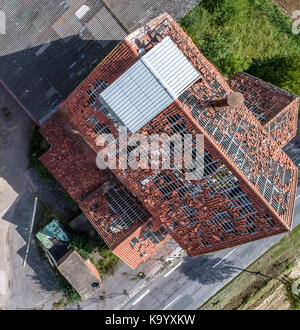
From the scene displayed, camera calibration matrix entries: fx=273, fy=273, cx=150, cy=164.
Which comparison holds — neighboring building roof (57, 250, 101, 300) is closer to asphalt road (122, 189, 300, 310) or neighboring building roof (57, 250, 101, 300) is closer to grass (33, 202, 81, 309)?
grass (33, 202, 81, 309)

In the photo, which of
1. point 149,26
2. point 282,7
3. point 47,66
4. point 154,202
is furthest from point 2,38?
point 282,7

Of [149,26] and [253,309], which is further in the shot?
[253,309]

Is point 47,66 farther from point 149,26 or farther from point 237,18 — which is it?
point 237,18

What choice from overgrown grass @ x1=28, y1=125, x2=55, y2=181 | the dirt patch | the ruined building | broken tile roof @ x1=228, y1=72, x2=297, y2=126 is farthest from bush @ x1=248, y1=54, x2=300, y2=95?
overgrown grass @ x1=28, y1=125, x2=55, y2=181

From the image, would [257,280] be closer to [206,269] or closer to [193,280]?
[206,269]

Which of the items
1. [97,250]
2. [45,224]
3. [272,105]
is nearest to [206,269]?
[97,250]
